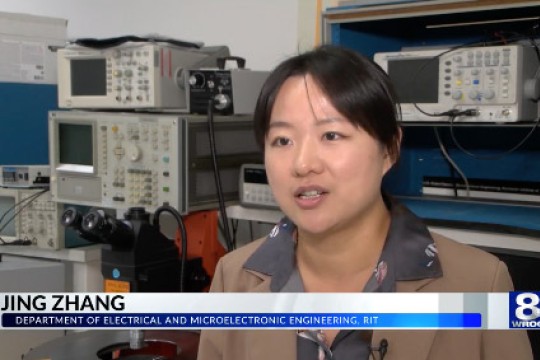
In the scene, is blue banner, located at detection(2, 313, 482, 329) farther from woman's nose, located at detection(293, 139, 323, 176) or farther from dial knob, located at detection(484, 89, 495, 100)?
dial knob, located at detection(484, 89, 495, 100)

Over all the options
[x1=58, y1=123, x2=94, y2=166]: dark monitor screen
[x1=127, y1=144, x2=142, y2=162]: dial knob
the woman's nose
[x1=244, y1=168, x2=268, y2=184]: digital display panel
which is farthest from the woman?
[x1=58, y1=123, x2=94, y2=166]: dark monitor screen

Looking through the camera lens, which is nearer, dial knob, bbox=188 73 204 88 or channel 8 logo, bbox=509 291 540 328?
channel 8 logo, bbox=509 291 540 328

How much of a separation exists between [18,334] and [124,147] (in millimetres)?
754

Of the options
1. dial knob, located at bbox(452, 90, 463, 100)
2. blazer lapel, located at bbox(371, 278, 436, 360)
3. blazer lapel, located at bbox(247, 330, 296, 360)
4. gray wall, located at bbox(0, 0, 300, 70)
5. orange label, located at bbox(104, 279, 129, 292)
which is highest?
gray wall, located at bbox(0, 0, 300, 70)

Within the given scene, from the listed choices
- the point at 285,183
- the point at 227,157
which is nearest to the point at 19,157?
the point at 227,157

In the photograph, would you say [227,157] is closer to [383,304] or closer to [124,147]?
[124,147]

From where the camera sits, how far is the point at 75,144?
7.84ft

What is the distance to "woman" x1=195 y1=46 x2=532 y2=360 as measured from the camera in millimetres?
1014

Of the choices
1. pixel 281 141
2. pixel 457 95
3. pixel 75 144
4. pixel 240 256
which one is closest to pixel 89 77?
pixel 75 144

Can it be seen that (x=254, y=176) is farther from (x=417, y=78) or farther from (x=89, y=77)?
(x=89, y=77)

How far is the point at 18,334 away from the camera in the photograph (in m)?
2.34

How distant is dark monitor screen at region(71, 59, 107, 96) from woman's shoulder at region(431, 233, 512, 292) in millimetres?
1544

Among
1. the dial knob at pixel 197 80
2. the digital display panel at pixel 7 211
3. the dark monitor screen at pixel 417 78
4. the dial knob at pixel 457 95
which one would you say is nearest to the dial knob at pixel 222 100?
the dial knob at pixel 197 80

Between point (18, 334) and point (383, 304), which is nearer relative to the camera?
point (383, 304)
